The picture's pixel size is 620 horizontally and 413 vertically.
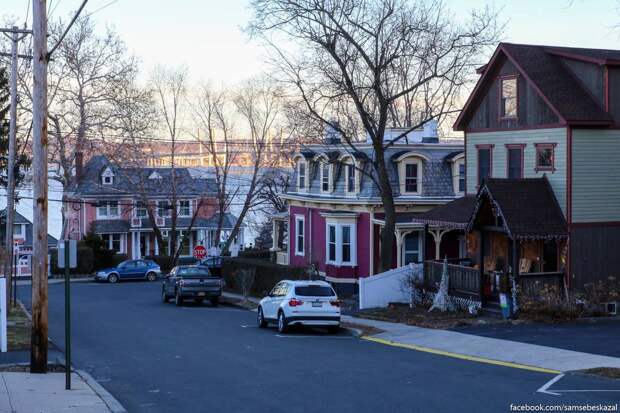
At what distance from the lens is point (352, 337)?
1043 inches

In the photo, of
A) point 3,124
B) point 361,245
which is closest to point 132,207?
point 3,124

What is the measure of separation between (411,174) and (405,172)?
0.34m

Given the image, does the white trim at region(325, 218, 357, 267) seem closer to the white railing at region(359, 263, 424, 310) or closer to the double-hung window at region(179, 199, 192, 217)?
the white railing at region(359, 263, 424, 310)

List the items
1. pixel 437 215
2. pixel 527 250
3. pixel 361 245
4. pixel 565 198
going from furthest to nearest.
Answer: pixel 361 245, pixel 437 215, pixel 527 250, pixel 565 198

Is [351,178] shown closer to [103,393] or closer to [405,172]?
[405,172]

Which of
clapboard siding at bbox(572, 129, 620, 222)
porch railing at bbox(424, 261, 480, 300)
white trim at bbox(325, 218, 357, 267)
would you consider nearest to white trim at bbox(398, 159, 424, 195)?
white trim at bbox(325, 218, 357, 267)

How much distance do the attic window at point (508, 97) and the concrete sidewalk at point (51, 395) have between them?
1942 centimetres

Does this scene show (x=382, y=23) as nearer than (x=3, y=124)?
Yes

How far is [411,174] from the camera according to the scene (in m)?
43.9

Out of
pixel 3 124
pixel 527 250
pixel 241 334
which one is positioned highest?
pixel 3 124

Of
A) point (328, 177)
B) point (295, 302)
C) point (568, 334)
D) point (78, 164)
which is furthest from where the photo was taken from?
point (78, 164)

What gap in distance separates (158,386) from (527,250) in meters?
18.0

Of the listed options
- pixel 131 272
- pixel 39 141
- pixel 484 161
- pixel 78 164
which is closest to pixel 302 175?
pixel 484 161

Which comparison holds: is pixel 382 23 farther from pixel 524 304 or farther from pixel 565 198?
pixel 524 304
